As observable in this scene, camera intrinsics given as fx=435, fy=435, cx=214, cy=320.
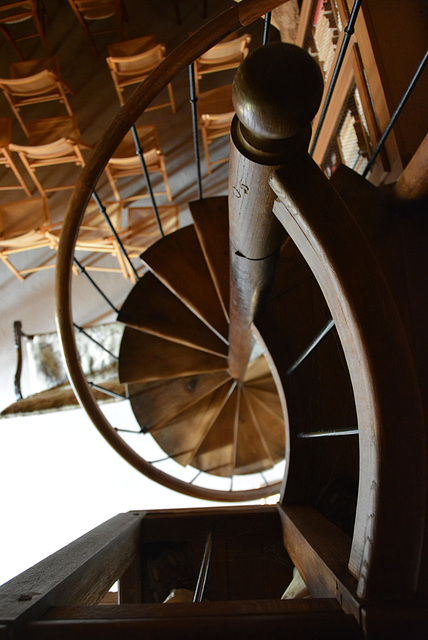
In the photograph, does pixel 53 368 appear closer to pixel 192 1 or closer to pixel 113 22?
pixel 113 22

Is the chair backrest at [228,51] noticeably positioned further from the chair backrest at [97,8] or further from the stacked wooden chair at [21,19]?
the stacked wooden chair at [21,19]

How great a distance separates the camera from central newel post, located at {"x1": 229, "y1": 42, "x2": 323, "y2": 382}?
58 centimetres

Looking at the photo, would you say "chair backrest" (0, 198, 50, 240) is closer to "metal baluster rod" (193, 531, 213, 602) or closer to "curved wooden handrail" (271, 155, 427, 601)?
"metal baluster rod" (193, 531, 213, 602)

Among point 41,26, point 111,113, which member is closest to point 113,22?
point 41,26

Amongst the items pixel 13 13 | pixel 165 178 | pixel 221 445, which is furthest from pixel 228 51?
pixel 221 445

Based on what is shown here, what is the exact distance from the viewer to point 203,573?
0.98 meters

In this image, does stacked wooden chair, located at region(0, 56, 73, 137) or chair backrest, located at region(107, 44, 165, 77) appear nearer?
chair backrest, located at region(107, 44, 165, 77)

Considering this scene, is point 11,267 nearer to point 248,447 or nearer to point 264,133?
point 248,447

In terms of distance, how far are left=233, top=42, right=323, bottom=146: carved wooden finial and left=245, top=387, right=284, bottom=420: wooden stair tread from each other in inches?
93.2

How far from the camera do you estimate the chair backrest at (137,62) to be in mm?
3660

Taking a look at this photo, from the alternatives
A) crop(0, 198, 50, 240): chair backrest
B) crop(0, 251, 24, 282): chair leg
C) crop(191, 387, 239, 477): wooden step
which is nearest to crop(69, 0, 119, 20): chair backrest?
crop(0, 198, 50, 240): chair backrest

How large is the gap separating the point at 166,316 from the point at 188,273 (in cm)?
28

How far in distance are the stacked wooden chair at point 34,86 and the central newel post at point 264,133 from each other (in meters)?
3.77

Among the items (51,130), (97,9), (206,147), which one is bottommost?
(206,147)
